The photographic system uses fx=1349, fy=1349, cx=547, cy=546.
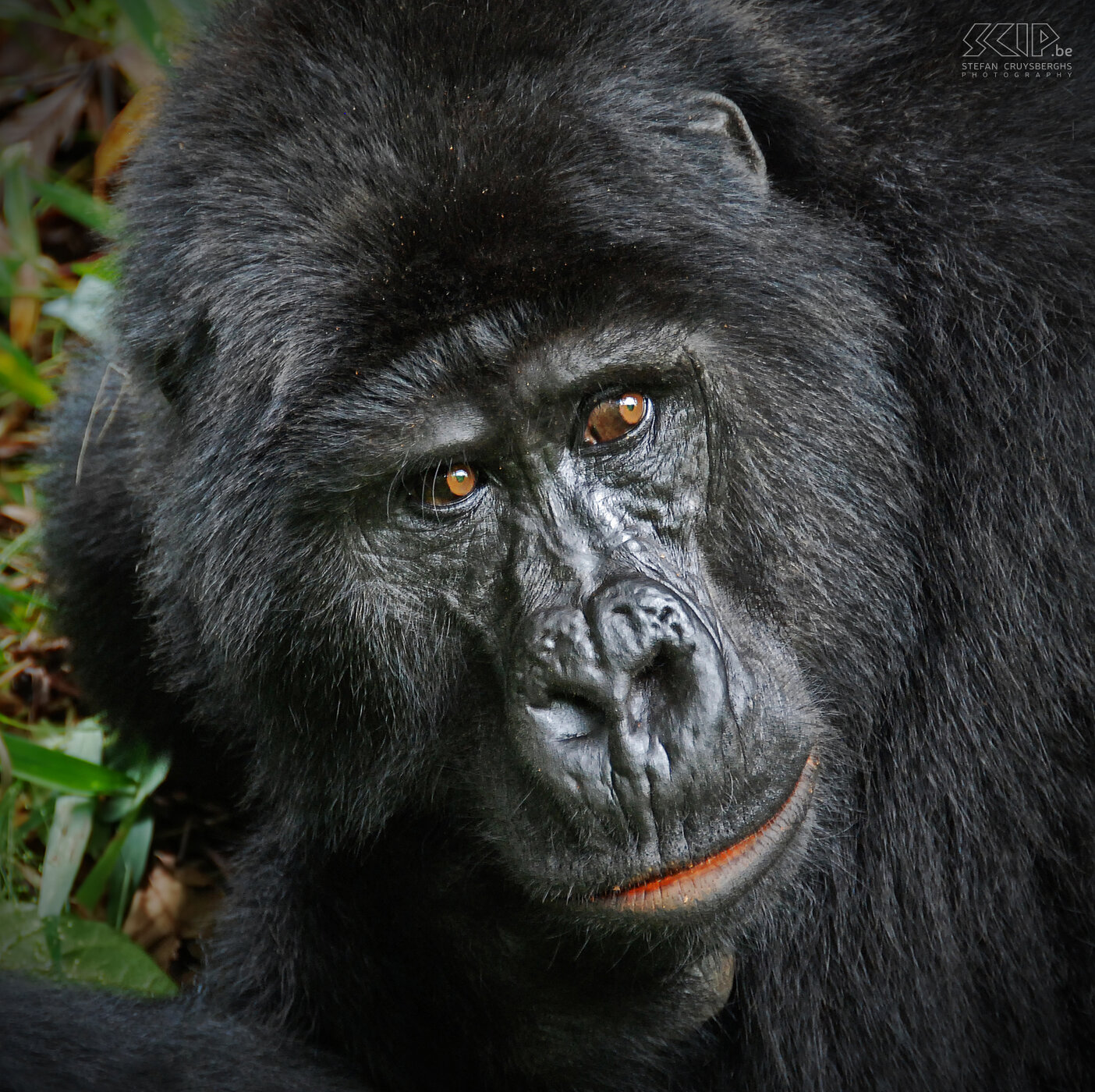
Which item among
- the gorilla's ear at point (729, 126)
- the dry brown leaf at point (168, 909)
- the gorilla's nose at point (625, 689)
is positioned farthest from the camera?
the dry brown leaf at point (168, 909)

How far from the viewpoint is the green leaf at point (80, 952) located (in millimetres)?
4512

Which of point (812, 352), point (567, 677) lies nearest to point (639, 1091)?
point (567, 677)

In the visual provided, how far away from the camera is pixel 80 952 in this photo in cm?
457

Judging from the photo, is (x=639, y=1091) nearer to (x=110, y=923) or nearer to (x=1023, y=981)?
(x=1023, y=981)

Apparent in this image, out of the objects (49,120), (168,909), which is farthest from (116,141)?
(168,909)

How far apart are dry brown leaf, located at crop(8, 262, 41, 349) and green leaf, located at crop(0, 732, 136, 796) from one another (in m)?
2.29

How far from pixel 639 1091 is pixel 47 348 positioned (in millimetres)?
4724

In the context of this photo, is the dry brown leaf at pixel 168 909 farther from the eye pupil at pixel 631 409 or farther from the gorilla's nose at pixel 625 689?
the eye pupil at pixel 631 409

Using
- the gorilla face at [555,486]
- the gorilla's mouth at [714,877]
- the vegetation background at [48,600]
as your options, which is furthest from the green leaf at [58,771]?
the gorilla's mouth at [714,877]

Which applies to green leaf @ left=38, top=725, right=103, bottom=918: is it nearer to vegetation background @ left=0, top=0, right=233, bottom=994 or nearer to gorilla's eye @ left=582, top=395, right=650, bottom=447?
vegetation background @ left=0, top=0, right=233, bottom=994

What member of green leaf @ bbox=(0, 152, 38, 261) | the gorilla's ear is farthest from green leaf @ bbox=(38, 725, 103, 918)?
the gorilla's ear

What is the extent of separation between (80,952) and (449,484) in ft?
7.99

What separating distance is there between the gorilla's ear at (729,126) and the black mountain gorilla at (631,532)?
0.02m

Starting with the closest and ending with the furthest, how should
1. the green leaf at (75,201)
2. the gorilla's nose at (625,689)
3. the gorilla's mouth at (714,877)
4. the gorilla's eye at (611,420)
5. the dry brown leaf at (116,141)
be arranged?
the gorilla's nose at (625,689)
the gorilla's mouth at (714,877)
the gorilla's eye at (611,420)
the green leaf at (75,201)
the dry brown leaf at (116,141)
